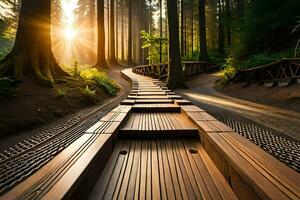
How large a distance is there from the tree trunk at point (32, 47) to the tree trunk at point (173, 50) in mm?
7113

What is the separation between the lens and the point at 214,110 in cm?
853

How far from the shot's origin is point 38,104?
294 inches

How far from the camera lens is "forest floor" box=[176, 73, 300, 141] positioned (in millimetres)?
6891

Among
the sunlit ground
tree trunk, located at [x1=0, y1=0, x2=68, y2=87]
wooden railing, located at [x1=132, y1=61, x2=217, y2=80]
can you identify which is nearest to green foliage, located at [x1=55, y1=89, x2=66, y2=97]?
tree trunk, located at [x1=0, y1=0, x2=68, y2=87]

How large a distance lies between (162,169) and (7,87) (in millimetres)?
6420

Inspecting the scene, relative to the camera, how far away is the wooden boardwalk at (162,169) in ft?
6.76

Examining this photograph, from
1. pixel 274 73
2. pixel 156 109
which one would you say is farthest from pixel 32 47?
pixel 274 73

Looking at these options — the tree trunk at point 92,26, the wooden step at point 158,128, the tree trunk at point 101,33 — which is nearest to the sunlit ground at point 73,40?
the tree trunk at point 92,26

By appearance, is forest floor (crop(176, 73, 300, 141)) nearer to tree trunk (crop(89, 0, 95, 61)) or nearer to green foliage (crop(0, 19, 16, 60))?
green foliage (crop(0, 19, 16, 60))

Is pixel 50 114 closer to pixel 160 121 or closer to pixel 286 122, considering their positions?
pixel 160 121

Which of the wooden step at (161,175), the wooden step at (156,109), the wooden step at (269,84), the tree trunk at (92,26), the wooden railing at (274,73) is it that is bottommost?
the wooden step at (161,175)

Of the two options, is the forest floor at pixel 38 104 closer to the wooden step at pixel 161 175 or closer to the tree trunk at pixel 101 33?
the wooden step at pixel 161 175

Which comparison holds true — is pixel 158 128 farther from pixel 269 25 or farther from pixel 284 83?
pixel 269 25

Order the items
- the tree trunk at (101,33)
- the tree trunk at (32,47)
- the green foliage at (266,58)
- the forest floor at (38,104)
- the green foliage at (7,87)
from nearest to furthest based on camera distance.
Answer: the forest floor at (38,104), the green foliage at (7,87), the tree trunk at (32,47), the green foliage at (266,58), the tree trunk at (101,33)
